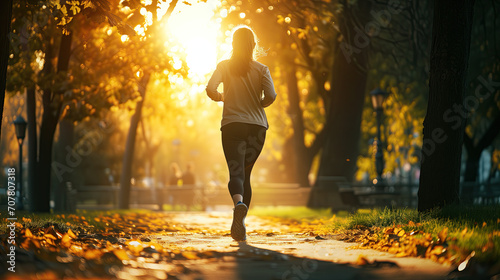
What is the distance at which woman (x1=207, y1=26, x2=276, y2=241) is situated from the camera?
26.2 ft

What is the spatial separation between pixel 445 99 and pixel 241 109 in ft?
8.76

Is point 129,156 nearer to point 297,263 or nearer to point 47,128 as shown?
point 47,128

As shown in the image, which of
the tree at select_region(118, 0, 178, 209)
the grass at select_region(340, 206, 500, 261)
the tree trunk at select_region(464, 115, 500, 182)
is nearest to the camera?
the grass at select_region(340, 206, 500, 261)

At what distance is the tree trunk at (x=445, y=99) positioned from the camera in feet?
29.7

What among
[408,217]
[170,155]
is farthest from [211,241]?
[170,155]

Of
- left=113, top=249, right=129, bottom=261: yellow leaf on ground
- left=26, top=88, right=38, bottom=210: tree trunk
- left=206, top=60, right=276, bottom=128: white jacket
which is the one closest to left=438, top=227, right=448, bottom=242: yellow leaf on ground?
left=206, top=60, right=276, bottom=128: white jacket

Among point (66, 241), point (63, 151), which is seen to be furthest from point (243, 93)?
point (63, 151)

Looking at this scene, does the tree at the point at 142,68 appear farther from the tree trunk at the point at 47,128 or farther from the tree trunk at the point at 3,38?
the tree trunk at the point at 3,38

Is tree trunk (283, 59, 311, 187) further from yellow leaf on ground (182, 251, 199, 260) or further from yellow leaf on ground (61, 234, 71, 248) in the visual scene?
yellow leaf on ground (182, 251, 199, 260)

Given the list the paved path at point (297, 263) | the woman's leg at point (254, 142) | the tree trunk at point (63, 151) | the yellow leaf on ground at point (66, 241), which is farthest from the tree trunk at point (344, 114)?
the yellow leaf on ground at point (66, 241)

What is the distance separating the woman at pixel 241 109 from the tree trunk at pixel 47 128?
8491 millimetres

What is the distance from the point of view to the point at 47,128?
16156mm

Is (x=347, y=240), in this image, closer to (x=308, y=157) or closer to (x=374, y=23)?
(x=374, y=23)

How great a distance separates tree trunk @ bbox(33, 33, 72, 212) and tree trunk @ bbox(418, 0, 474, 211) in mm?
8971
